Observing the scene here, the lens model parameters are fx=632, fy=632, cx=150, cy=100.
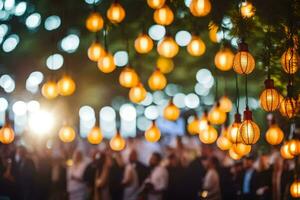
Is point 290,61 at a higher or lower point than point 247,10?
lower

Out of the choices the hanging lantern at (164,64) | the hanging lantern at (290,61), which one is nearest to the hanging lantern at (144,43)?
the hanging lantern at (290,61)

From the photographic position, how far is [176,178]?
40.6 feet

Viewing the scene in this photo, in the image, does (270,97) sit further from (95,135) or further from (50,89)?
(95,135)

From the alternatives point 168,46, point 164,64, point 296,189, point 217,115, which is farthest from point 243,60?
point 164,64

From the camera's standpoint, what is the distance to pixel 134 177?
41.3 ft

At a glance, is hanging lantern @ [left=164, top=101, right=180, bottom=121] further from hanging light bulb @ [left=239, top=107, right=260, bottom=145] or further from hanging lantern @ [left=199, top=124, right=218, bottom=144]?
hanging light bulb @ [left=239, top=107, right=260, bottom=145]

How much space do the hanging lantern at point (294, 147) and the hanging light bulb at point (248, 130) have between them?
1163 millimetres

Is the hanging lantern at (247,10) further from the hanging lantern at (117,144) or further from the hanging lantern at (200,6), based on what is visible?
the hanging lantern at (117,144)

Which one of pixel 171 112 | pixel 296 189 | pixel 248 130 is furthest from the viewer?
pixel 171 112

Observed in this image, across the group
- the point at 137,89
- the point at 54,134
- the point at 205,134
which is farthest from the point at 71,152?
the point at 205,134

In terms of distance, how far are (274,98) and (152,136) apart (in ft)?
13.0

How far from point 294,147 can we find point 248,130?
131cm

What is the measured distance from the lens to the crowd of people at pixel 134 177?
1214 centimetres

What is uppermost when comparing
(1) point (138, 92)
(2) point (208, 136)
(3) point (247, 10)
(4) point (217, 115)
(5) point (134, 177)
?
(3) point (247, 10)
